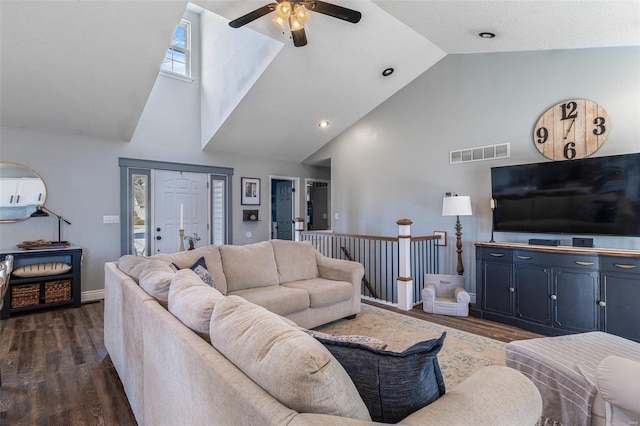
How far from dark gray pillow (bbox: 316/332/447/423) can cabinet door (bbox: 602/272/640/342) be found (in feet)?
9.54

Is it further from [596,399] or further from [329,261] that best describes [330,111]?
[596,399]

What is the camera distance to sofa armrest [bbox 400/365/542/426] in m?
0.85

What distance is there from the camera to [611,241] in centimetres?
330

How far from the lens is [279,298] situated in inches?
114

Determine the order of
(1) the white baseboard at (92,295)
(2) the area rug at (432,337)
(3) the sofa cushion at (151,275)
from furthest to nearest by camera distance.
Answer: (1) the white baseboard at (92,295)
(2) the area rug at (432,337)
(3) the sofa cushion at (151,275)

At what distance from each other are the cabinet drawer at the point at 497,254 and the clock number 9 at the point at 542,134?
4.71ft

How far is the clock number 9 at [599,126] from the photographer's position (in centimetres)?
337

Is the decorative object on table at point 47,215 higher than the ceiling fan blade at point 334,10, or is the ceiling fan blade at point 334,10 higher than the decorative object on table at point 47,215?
the ceiling fan blade at point 334,10

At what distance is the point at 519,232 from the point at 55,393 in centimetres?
460

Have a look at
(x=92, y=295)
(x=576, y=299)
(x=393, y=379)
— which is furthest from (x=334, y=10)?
(x=92, y=295)

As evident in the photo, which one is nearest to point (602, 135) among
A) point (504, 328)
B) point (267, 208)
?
point (504, 328)

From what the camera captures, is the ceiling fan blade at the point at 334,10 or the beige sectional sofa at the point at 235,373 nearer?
the beige sectional sofa at the point at 235,373

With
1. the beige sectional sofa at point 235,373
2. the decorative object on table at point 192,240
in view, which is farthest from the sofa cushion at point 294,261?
the beige sectional sofa at point 235,373

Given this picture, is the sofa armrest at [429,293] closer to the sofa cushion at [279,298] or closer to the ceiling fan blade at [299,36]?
the sofa cushion at [279,298]
